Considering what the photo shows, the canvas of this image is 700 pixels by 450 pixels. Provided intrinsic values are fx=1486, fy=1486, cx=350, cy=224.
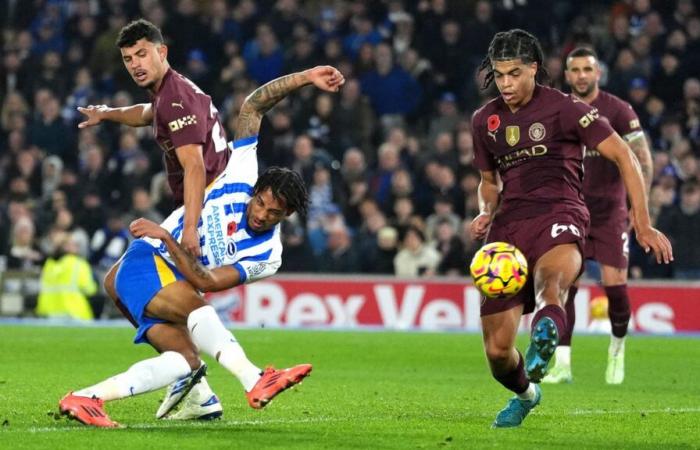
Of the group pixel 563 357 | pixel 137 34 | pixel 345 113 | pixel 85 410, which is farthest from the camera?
pixel 345 113

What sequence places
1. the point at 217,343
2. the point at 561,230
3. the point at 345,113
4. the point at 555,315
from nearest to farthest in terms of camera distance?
the point at 555,315, the point at 217,343, the point at 561,230, the point at 345,113

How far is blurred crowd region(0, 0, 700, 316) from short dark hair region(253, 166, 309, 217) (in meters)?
10.5

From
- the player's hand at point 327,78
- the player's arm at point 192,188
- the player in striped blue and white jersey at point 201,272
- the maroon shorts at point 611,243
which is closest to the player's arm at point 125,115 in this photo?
the player's arm at point 192,188

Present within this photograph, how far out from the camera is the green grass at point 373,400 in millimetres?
7793

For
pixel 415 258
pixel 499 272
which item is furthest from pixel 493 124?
pixel 415 258

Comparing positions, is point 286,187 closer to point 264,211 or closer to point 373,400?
point 264,211

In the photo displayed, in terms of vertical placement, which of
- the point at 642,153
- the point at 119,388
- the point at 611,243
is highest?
the point at 642,153

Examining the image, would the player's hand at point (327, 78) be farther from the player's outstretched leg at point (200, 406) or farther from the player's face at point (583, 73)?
the player's face at point (583, 73)

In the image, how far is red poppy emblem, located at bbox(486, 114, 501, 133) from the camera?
8.58 meters

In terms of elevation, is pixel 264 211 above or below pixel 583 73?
below

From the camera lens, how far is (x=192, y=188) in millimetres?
8570

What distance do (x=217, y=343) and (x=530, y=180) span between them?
6.60ft

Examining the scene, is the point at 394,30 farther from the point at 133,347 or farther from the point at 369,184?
the point at 133,347

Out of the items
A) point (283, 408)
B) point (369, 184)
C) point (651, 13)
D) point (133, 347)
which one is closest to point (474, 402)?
point (283, 408)
